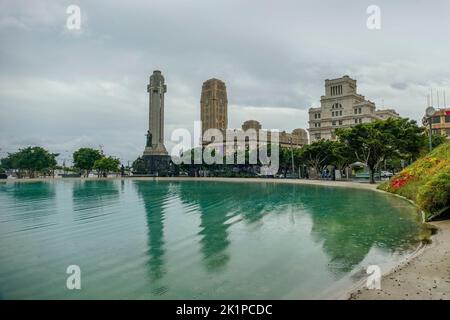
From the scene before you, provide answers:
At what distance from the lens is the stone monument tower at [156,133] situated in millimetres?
80312

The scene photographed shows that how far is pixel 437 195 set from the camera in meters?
13.7

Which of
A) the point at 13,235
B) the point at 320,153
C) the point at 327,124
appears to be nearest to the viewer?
the point at 13,235

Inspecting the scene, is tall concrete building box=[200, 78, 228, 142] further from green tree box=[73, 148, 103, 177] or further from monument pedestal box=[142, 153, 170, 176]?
monument pedestal box=[142, 153, 170, 176]

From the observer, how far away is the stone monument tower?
80.3m

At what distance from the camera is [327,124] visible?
101625mm

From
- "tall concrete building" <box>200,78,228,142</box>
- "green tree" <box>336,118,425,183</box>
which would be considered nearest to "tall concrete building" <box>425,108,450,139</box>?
"green tree" <box>336,118,425,183</box>

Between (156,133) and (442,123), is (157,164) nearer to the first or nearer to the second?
(156,133)

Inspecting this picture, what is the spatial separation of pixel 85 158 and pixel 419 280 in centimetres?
9533

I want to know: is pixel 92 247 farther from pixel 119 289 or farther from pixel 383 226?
pixel 383 226

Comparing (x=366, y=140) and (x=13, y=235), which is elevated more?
(x=366, y=140)
